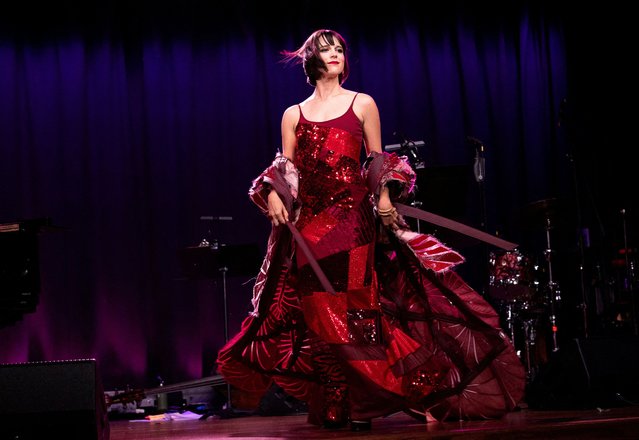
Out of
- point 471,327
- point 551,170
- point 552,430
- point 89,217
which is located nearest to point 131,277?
point 89,217

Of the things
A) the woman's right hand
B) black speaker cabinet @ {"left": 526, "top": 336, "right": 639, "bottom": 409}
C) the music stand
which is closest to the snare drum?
the music stand

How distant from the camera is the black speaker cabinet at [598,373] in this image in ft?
12.9

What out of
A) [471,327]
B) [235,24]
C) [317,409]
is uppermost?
[235,24]

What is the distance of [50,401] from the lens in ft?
9.46

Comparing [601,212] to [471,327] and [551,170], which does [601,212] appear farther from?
[471,327]

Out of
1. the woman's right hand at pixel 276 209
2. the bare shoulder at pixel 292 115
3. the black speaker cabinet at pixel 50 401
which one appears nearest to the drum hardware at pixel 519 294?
the bare shoulder at pixel 292 115

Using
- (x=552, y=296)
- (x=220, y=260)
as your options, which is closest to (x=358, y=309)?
(x=220, y=260)

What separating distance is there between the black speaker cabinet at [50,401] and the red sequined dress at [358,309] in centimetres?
89

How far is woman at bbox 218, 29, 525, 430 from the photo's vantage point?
338cm

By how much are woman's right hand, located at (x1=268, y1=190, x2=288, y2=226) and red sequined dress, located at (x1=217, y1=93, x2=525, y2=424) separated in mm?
51

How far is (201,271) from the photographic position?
6484 mm

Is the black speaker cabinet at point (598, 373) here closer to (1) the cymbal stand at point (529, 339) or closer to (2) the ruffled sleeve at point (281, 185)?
(2) the ruffled sleeve at point (281, 185)

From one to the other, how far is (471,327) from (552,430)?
0.66m

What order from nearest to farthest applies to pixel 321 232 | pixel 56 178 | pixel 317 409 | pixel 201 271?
pixel 321 232 → pixel 317 409 → pixel 201 271 → pixel 56 178
